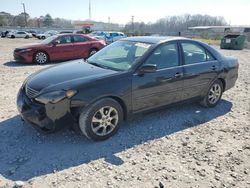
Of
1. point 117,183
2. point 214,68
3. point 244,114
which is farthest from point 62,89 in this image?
point 244,114

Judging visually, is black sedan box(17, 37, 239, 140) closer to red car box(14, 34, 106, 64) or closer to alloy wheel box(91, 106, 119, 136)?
alloy wheel box(91, 106, 119, 136)

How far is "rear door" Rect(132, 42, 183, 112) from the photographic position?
397 centimetres

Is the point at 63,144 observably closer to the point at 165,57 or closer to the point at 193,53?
the point at 165,57

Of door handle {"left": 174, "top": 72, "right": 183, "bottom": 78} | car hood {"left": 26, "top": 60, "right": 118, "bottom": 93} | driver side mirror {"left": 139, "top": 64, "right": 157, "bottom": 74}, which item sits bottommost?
door handle {"left": 174, "top": 72, "right": 183, "bottom": 78}

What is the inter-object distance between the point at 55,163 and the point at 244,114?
391 centimetres

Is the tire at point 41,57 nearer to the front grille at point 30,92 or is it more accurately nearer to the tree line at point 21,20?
the front grille at point 30,92

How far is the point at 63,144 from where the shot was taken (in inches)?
143

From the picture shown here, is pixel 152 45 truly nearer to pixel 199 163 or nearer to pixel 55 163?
pixel 199 163

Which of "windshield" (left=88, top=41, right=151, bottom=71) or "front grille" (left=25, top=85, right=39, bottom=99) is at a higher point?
"windshield" (left=88, top=41, right=151, bottom=71)

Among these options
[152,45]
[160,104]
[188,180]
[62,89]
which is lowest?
[188,180]

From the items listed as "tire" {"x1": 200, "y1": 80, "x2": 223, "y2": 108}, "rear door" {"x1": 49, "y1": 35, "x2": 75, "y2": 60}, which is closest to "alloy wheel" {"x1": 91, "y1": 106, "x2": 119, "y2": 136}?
"tire" {"x1": 200, "y1": 80, "x2": 223, "y2": 108}

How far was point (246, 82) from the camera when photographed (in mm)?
7727

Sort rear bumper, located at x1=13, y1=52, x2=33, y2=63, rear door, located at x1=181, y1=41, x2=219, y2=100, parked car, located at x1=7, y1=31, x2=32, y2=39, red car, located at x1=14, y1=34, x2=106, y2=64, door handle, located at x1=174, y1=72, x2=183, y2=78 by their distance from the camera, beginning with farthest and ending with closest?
parked car, located at x1=7, y1=31, x2=32, y2=39
red car, located at x1=14, y1=34, x2=106, y2=64
rear bumper, located at x1=13, y1=52, x2=33, y2=63
rear door, located at x1=181, y1=41, x2=219, y2=100
door handle, located at x1=174, y1=72, x2=183, y2=78

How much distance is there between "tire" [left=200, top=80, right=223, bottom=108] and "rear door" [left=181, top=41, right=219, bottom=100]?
0.22 metres
